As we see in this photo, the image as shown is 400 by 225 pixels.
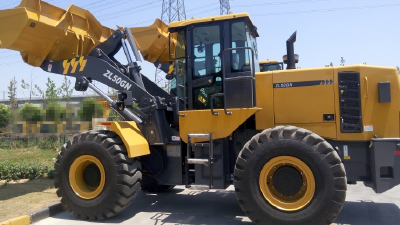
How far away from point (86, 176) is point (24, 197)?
1788 mm

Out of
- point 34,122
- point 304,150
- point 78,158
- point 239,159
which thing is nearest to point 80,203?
point 78,158

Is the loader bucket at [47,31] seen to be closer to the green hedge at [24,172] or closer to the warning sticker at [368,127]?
the green hedge at [24,172]

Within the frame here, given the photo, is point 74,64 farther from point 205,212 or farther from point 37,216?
point 205,212

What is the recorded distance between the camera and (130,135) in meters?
6.36

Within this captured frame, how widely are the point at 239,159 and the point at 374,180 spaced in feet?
7.07

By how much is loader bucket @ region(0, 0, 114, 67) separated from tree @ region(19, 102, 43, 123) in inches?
306

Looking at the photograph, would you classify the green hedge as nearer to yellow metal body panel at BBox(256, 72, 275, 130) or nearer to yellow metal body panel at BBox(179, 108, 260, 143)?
yellow metal body panel at BBox(179, 108, 260, 143)

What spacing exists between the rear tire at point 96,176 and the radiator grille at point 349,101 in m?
3.70

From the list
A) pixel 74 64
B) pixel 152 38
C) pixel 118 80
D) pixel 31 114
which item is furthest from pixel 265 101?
pixel 31 114

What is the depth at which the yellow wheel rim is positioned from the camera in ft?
20.4

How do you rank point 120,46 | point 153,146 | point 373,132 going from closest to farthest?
point 373,132
point 153,146
point 120,46

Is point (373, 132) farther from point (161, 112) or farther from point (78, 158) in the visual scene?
point (78, 158)

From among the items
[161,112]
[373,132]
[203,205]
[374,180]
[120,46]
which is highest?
[120,46]

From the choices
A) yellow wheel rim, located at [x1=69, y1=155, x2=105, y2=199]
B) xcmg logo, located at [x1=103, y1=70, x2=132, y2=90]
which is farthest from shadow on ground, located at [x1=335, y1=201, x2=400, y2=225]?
xcmg logo, located at [x1=103, y1=70, x2=132, y2=90]
